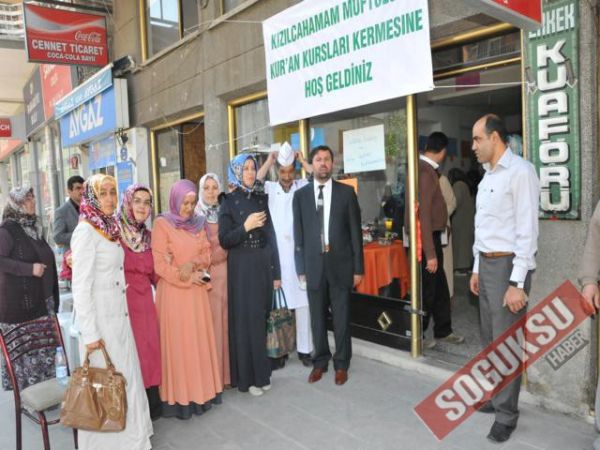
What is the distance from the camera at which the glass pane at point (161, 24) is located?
8.05 m

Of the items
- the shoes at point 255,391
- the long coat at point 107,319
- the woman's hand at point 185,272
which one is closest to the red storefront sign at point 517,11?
the woman's hand at point 185,272

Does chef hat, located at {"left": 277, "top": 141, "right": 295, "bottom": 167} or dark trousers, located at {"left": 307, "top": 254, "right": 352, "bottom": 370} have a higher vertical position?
chef hat, located at {"left": 277, "top": 141, "right": 295, "bottom": 167}

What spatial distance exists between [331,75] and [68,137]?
29.2 ft

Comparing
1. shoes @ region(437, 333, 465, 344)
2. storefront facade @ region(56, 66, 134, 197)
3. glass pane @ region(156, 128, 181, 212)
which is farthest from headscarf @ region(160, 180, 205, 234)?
storefront facade @ region(56, 66, 134, 197)

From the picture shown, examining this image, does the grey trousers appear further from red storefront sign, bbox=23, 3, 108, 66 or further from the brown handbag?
red storefront sign, bbox=23, 3, 108, 66

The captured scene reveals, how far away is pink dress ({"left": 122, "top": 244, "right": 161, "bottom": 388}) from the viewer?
3.37 metres

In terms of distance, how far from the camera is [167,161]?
29.2ft

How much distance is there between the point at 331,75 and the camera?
4.71m

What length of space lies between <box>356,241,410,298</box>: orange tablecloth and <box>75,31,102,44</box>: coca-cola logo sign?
7.36 m

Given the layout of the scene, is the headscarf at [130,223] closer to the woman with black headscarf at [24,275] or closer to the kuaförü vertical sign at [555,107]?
the woman with black headscarf at [24,275]

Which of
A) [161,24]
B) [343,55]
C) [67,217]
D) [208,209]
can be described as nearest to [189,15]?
[161,24]

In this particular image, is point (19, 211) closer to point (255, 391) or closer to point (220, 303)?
point (220, 303)

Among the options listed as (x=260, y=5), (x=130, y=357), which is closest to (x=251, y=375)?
(x=130, y=357)

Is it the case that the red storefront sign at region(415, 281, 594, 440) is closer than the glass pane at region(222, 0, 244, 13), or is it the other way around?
the red storefront sign at region(415, 281, 594, 440)
